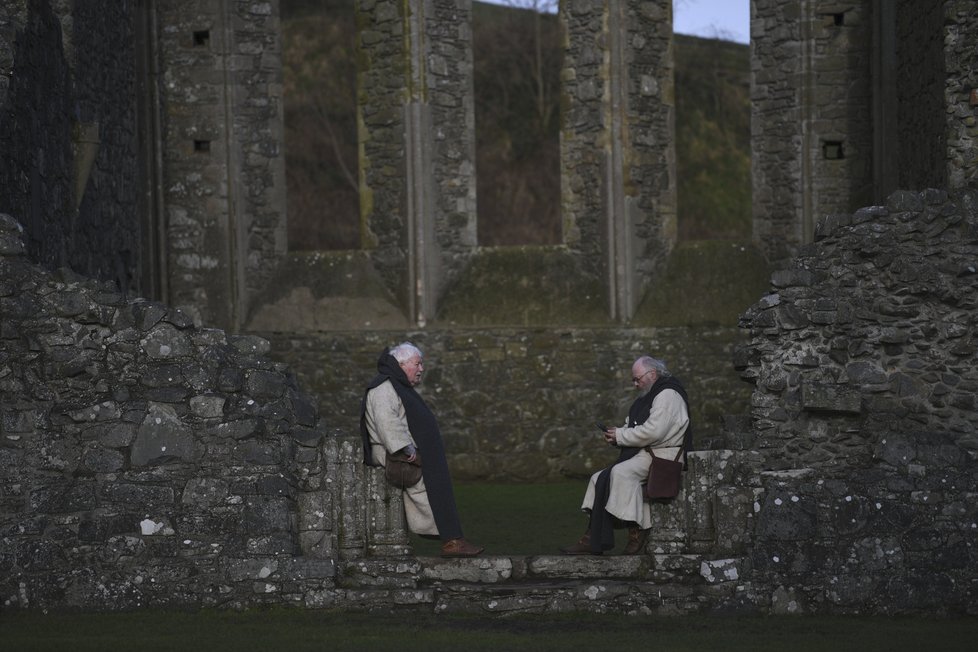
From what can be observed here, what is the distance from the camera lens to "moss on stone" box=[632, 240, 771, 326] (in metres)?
14.0

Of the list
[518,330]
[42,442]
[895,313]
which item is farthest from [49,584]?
[518,330]

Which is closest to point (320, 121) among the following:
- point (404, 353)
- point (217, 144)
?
point (217, 144)

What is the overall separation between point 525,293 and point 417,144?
5.88ft

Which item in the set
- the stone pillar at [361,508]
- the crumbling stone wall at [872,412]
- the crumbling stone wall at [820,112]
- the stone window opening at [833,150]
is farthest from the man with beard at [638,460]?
the stone window opening at [833,150]

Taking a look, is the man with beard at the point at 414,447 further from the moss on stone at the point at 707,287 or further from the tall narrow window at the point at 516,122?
the tall narrow window at the point at 516,122

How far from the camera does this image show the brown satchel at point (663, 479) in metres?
8.40

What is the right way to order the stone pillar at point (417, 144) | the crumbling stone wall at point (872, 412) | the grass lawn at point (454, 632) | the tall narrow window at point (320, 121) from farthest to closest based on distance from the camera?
the tall narrow window at point (320, 121) < the stone pillar at point (417, 144) < the crumbling stone wall at point (872, 412) < the grass lawn at point (454, 632)

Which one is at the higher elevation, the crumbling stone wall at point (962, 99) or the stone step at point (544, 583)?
the crumbling stone wall at point (962, 99)

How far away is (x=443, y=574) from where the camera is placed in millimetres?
8320

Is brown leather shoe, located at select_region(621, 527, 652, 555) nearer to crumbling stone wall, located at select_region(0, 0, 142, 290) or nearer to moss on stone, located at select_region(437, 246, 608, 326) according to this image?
crumbling stone wall, located at select_region(0, 0, 142, 290)

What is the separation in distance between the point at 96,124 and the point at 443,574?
5.79 m

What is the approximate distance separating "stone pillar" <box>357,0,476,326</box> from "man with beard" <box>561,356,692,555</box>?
610 centimetres

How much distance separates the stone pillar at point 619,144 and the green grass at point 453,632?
672cm

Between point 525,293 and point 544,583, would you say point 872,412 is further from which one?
point 525,293
